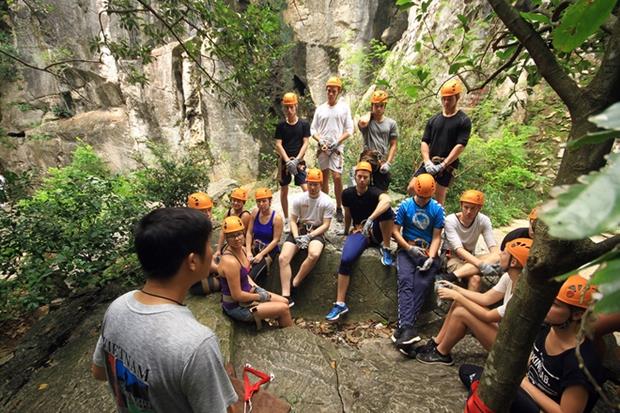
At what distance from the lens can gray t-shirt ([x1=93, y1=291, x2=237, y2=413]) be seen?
1.24m

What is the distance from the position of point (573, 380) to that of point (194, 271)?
2543 mm

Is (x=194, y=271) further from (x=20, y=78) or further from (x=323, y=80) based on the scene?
(x=20, y=78)

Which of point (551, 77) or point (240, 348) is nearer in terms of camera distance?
point (551, 77)

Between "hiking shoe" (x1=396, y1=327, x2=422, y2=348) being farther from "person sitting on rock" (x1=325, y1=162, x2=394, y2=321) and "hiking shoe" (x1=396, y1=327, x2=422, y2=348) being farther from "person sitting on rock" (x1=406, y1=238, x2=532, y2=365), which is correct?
"person sitting on rock" (x1=325, y1=162, x2=394, y2=321)

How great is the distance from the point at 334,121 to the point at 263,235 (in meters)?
2.21

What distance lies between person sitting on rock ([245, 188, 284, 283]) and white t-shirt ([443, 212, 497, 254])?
228cm

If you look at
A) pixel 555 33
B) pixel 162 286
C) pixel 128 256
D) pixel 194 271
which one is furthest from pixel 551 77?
pixel 128 256

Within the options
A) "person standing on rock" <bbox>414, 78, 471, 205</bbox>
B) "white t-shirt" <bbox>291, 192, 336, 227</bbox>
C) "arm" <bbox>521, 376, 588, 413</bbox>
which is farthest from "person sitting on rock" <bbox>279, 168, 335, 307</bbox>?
"arm" <bbox>521, 376, 588, 413</bbox>

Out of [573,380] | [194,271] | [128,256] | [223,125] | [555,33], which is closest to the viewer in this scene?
[555,33]

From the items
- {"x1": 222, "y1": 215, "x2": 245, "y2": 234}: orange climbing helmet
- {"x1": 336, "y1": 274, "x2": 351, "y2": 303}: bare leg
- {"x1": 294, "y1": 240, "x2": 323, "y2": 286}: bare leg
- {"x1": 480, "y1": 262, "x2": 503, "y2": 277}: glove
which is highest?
{"x1": 222, "y1": 215, "x2": 245, "y2": 234}: orange climbing helmet

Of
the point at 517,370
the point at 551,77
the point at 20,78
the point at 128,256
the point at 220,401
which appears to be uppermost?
the point at 20,78

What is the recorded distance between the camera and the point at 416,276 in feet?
13.5

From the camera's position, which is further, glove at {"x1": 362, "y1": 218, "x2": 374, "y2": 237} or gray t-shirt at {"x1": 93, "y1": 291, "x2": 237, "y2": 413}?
glove at {"x1": 362, "y1": 218, "x2": 374, "y2": 237}

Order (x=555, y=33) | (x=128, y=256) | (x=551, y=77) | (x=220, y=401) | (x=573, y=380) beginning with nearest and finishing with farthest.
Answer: (x=555, y=33), (x=551, y=77), (x=220, y=401), (x=573, y=380), (x=128, y=256)
